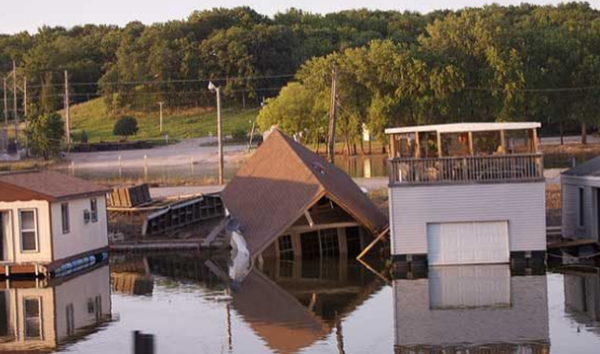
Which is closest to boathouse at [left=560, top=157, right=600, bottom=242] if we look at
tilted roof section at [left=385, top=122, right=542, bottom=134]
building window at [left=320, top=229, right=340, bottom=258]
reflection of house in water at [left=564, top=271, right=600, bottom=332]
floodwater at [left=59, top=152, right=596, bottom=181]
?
tilted roof section at [left=385, top=122, right=542, bottom=134]

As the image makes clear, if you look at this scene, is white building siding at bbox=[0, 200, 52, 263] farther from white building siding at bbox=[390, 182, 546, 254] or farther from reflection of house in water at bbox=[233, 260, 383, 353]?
white building siding at bbox=[390, 182, 546, 254]

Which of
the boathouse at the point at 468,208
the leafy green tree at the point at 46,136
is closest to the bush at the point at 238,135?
the leafy green tree at the point at 46,136

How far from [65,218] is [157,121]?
286 feet

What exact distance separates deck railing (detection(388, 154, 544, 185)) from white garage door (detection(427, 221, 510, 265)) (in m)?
1.31

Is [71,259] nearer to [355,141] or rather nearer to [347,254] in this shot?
[347,254]

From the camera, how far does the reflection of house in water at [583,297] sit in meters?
24.7

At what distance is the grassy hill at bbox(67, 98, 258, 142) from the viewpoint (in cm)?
11100

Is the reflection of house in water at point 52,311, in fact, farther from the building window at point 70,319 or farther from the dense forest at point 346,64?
the dense forest at point 346,64

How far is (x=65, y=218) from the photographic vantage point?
34.6 m

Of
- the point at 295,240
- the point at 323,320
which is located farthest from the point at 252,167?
the point at 323,320

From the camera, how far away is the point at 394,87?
9100cm

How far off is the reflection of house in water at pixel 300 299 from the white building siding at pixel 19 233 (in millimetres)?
6223

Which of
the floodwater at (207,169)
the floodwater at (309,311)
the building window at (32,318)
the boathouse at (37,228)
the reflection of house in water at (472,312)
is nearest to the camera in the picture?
the reflection of house in water at (472,312)

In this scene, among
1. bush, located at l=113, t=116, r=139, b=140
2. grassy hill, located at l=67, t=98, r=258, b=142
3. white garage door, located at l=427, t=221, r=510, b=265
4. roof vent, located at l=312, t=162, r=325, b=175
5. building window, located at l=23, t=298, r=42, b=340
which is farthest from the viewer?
grassy hill, located at l=67, t=98, r=258, b=142
